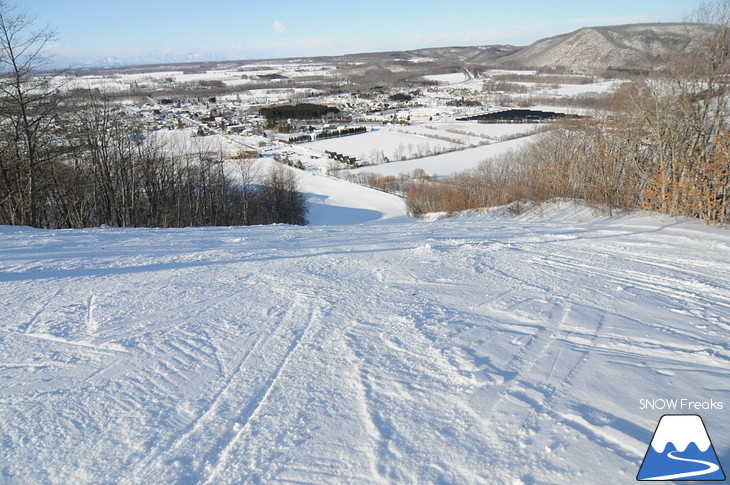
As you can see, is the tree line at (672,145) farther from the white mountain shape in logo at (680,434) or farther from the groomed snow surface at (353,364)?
the white mountain shape in logo at (680,434)

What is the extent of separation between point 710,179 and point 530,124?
215ft

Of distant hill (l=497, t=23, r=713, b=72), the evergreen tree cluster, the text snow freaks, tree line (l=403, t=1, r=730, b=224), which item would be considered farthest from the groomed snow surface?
the evergreen tree cluster

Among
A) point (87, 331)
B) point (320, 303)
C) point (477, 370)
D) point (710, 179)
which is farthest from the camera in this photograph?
point (710, 179)

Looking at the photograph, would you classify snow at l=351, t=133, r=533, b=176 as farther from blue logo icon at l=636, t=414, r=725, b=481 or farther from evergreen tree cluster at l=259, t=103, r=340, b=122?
blue logo icon at l=636, t=414, r=725, b=481

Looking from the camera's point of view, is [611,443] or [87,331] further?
[87,331]

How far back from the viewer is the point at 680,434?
10.2 ft

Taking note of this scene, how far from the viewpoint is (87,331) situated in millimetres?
4855

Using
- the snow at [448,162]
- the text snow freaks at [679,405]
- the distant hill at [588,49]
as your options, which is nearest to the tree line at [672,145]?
the text snow freaks at [679,405]

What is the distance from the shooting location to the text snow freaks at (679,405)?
342 centimetres

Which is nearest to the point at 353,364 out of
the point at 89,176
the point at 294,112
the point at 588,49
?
the point at 89,176

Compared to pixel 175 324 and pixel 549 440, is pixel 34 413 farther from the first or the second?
pixel 549 440

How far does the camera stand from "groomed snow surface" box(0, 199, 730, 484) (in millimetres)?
3006

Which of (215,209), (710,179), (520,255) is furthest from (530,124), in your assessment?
(520,255)

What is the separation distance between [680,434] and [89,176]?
24727mm
